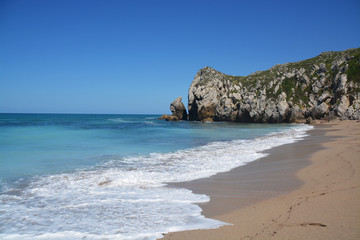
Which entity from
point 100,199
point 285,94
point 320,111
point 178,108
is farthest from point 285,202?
point 178,108

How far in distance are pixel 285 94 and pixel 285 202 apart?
169ft

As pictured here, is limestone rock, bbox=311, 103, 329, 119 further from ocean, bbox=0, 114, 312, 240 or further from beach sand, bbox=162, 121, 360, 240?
ocean, bbox=0, 114, 312, 240

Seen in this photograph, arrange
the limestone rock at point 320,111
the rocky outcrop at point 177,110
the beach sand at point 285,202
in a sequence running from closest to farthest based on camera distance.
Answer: the beach sand at point 285,202 → the limestone rock at point 320,111 → the rocky outcrop at point 177,110

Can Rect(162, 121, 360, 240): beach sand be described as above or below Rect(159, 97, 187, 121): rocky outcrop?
below

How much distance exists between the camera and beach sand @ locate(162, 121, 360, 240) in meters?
3.12

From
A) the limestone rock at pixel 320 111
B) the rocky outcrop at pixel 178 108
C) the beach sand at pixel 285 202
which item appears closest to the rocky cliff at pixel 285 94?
the limestone rock at pixel 320 111

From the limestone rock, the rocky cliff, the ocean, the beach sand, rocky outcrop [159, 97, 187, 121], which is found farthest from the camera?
rocky outcrop [159, 97, 187, 121]

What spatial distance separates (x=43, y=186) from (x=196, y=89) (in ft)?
196

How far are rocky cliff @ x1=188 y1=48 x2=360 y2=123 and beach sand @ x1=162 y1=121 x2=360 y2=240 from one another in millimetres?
38985

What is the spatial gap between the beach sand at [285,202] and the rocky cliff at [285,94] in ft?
128

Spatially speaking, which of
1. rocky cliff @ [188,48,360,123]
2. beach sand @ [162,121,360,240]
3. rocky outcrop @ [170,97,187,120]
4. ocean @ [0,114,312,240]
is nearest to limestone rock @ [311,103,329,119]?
rocky cliff @ [188,48,360,123]

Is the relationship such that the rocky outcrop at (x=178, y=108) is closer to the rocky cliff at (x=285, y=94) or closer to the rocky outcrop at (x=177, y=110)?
the rocky outcrop at (x=177, y=110)

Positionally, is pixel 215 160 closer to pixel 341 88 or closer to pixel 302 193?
pixel 302 193

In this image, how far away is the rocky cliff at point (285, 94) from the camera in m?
42.0
